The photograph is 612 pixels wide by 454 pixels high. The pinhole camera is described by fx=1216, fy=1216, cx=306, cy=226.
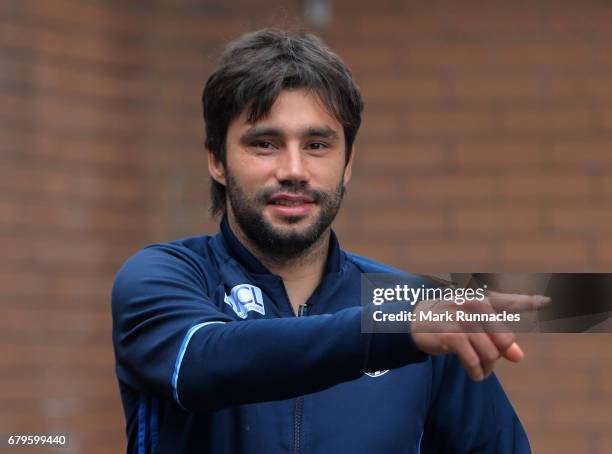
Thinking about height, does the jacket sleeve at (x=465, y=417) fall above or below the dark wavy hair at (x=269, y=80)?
below

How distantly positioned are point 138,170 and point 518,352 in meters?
2.92

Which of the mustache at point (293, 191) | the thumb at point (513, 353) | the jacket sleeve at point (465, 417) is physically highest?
the mustache at point (293, 191)

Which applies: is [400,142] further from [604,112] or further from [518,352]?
[518,352]

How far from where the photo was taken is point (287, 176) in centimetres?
267

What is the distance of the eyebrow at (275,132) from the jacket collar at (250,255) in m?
0.22

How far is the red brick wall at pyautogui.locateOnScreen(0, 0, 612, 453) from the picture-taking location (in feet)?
14.0

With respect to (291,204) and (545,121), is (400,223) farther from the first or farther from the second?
(291,204)

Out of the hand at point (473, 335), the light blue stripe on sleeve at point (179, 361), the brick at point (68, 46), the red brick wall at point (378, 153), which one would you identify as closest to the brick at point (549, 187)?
the red brick wall at point (378, 153)

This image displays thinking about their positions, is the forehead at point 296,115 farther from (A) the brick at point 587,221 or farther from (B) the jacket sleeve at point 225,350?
(A) the brick at point 587,221

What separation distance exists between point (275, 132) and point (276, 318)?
549 mm

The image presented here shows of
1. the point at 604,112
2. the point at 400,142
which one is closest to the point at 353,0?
the point at 400,142

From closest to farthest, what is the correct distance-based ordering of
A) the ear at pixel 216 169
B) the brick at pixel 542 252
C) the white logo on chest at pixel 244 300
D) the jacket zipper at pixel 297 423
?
the jacket zipper at pixel 297 423, the white logo on chest at pixel 244 300, the ear at pixel 216 169, the brick at pixel 542 252

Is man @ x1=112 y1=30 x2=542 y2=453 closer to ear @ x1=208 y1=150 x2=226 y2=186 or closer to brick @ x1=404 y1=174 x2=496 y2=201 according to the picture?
ear @ x1=208 y1=150 x2=226 y2=186

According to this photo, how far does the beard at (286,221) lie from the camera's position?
8.85ft
